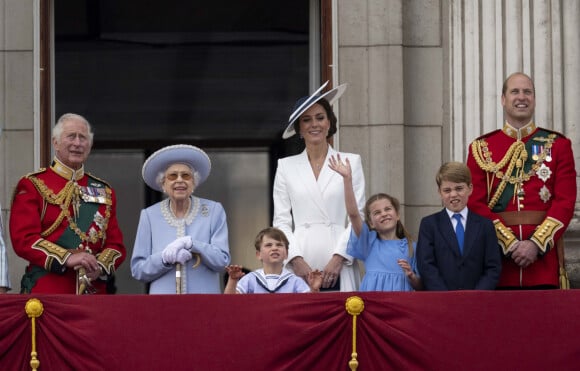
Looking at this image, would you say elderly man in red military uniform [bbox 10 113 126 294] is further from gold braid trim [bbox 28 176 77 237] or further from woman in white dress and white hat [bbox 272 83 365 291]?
woman in white dress and white hat [bbox 272 83 365 291]

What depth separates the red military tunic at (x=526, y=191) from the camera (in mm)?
10016

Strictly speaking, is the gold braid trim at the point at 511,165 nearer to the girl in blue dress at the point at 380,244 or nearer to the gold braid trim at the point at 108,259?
the girl in blue dress at the point at 380,244

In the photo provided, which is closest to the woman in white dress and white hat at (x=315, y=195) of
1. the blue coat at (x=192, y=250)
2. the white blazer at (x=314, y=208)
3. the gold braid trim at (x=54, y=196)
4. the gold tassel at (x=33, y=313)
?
the white blazer at (x=314, y=208)

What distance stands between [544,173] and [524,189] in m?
0.15

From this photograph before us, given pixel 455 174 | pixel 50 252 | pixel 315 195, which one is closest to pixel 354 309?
pixel 455 174

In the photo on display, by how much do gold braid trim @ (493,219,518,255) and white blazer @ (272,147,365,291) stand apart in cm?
86

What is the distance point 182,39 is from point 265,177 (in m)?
2.26

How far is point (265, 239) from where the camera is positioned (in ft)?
32.6

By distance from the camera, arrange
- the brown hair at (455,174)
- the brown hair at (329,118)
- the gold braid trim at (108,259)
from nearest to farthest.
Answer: the brown hair at (455,174)
the gold braid trim at (108,259)
the brown hair at (329,118)

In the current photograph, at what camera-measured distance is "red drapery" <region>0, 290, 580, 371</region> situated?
9078 mm

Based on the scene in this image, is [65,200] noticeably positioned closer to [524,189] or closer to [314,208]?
[314,208]

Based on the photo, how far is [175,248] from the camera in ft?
32.3

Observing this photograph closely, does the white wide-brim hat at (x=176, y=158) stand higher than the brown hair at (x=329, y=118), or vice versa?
the brown hair at (x=329, y=118)

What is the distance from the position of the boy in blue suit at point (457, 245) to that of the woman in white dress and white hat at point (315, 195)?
2.25 feet
